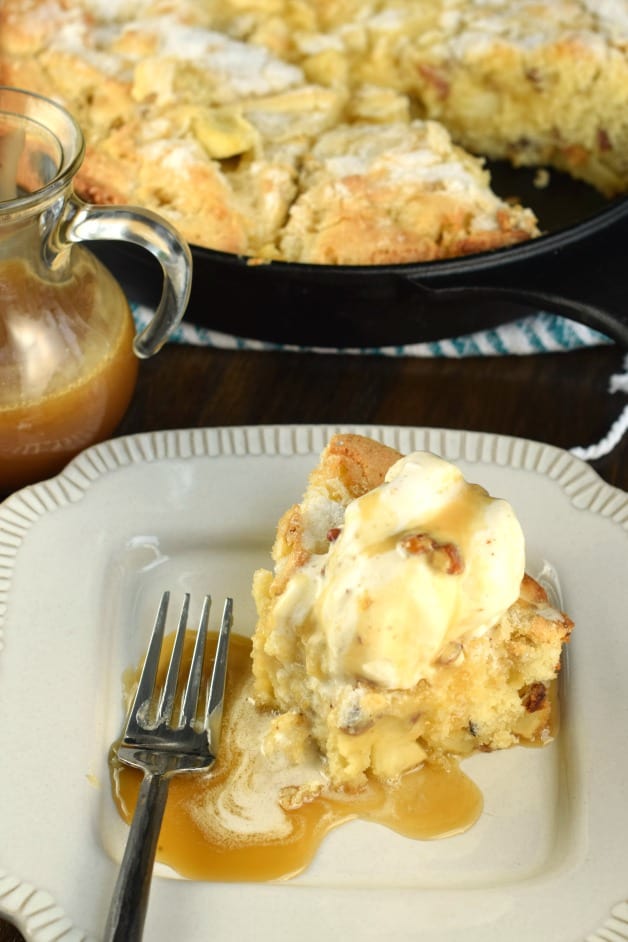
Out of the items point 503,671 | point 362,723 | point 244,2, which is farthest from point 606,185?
point 362,723

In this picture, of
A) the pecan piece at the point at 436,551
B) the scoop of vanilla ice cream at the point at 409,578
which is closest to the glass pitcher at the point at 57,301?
the scoop of vanilla ice cream at the point at 409,578

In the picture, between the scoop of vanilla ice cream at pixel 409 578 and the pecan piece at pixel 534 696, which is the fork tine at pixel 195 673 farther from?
the pecan piece at pixel 534 696

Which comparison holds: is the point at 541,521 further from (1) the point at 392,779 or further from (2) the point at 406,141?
(2) the point at 406,141

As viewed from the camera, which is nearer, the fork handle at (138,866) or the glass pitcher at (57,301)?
the fork handle at (138,866)

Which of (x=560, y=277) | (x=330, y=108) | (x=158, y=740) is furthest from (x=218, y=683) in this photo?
(x=330, y=108)

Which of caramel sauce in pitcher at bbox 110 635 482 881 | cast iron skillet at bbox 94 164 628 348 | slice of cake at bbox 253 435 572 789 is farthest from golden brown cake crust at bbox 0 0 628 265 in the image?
caramel sauce in pitcher at bbox 110 635 482 881

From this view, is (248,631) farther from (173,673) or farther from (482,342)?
(482,342)
